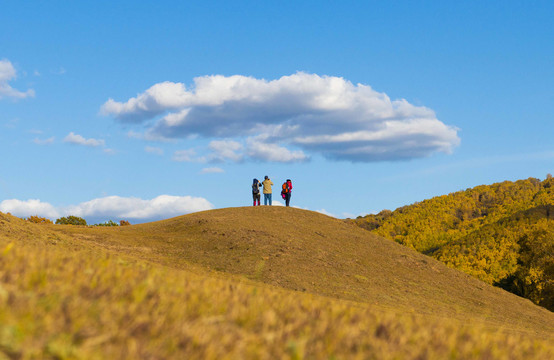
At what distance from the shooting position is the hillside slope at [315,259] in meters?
20.6

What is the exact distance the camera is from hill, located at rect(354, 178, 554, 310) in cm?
3912

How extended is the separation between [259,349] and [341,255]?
21.5m

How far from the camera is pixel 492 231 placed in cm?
4919

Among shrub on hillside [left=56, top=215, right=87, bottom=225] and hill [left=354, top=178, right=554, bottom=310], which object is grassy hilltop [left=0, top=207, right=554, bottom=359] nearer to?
hill [left=354, top=178, right=554, bottom=310]

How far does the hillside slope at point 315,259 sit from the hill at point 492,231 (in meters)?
11.7

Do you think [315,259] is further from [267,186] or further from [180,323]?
[180,323]

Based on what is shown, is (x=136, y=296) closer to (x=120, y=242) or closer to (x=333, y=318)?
(x=333, y=318)

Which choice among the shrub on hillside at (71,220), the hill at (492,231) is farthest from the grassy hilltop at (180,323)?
the shrub on hillside at (71,220)

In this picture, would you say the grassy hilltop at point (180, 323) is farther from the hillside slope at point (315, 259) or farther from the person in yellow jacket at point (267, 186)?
the person in yellow jacket at point (267, 186)

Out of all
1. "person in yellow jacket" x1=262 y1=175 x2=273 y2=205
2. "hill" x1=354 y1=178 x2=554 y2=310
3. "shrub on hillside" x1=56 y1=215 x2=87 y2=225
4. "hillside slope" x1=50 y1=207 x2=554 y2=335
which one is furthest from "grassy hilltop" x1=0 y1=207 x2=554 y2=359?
"shrub on hillside" x1=56 y1=215 x2=87 y2=225

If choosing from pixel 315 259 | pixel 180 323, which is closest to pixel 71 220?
pixel 315 259

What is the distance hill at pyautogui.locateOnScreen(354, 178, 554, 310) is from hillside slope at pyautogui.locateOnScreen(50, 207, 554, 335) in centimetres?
1168

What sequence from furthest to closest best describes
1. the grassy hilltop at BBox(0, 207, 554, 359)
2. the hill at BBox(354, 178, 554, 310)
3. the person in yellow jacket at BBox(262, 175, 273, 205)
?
the hill at BBox(354, 178, 554, 310) < the person in yellow jacket at BBox(262, 175, 273, 205) < the grassy hilltop at BBox(0, 207, 554, 359)

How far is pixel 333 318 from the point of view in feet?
18.4
